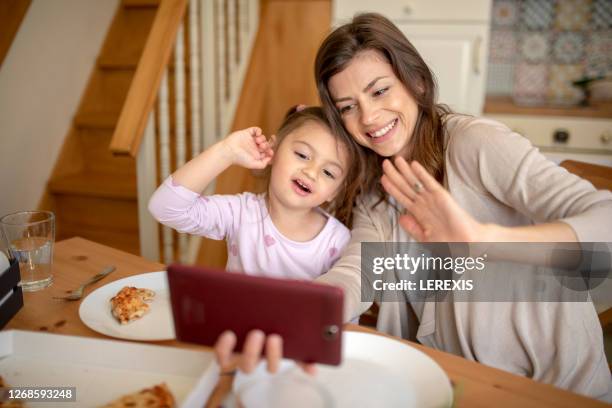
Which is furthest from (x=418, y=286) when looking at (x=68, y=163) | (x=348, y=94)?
(x=68, y=163)

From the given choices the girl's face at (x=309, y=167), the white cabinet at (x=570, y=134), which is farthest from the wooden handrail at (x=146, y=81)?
the white cabinet at (x=570, y=134)

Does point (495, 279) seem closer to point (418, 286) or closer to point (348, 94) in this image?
point (418, 286)

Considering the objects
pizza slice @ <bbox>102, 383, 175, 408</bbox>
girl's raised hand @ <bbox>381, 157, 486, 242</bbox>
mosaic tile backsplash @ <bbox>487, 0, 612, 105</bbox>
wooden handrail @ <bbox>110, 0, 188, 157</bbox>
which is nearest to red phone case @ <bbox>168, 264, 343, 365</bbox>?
pizza slice @ <bbox>102, 383, 175, 408</bbox>

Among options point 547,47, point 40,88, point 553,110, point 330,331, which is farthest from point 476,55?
point 330,331

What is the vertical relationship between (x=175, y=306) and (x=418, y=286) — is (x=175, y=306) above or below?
above

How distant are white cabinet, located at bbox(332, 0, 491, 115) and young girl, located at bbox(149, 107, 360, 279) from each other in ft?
4.59

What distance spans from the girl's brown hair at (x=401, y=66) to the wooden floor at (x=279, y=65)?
1467 mm

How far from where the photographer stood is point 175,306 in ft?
2.03

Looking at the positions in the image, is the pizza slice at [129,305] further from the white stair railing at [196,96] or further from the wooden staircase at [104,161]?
the wooden staircase at [104,161]

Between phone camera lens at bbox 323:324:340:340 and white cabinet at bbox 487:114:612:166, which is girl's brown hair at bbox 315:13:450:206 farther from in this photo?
white cabinet at bbox 487:114:612:166

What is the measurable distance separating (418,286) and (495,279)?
220 millimetres

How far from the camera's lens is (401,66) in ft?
4.05

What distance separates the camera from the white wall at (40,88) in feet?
7.86

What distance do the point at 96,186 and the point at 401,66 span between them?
5.92 feet
